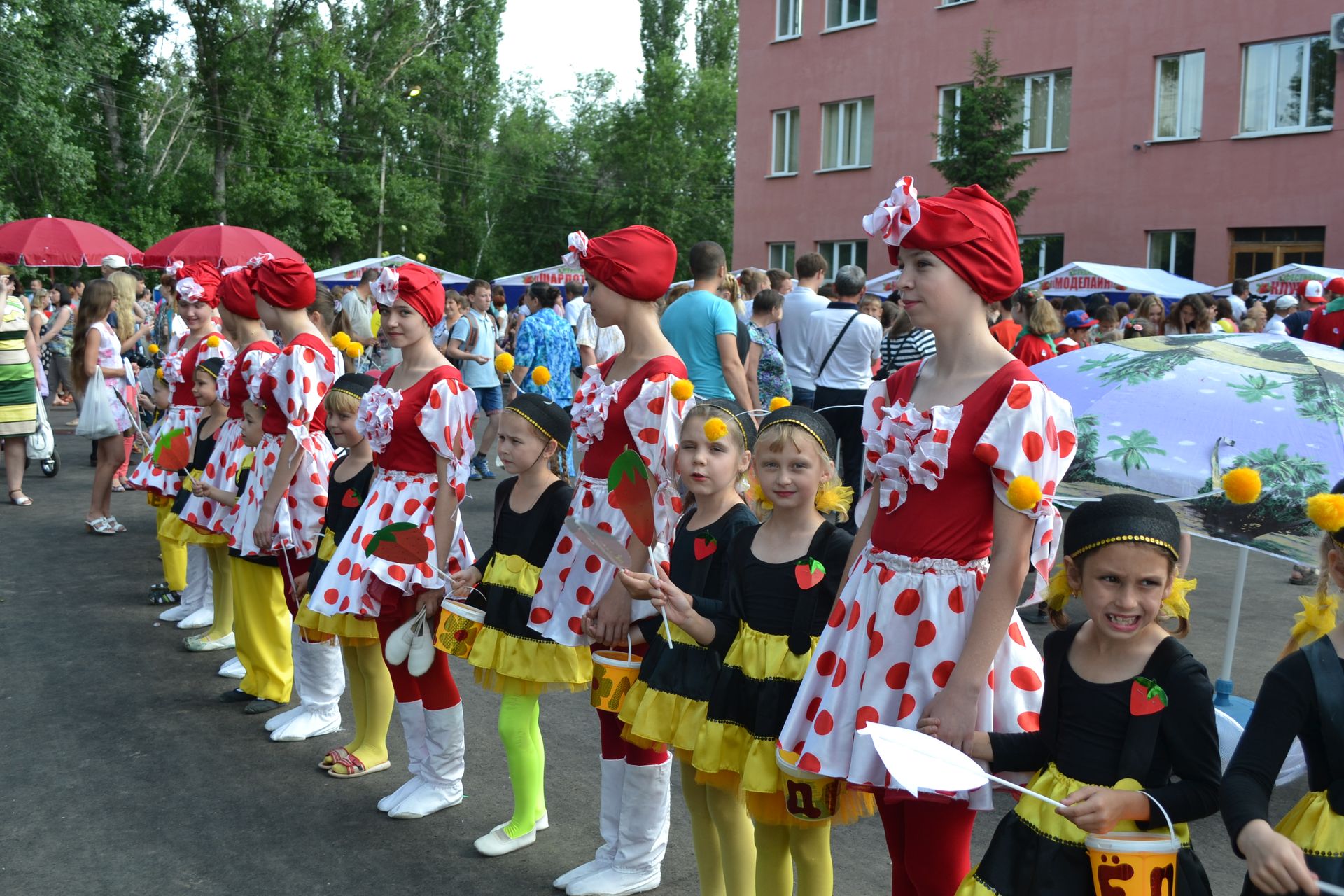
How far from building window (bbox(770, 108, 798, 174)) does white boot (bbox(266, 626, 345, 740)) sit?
2510 cm

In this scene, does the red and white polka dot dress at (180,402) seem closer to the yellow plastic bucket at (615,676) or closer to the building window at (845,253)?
the yellow plastic bucket at (615,676)

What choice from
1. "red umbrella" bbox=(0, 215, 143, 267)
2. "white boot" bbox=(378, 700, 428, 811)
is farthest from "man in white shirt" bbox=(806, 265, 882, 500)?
"red umbrella" bbox=(0, 215, 143, 267)

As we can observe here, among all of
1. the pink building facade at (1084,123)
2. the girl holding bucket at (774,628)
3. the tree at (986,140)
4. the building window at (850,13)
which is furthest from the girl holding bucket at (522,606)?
the building window at (850,13)

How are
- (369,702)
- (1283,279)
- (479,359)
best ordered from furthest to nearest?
1. (1283,279)
2. (479,359)
3. (369,702)

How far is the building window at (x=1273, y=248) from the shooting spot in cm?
2039

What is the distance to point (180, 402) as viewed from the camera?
7.32 m

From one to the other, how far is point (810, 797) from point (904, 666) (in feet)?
1.58

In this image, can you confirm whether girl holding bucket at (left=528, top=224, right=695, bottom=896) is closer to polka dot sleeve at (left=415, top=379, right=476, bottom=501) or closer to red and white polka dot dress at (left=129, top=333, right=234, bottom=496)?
polka dot sleeve at (left=415, top=379, right=476, bottom=501)

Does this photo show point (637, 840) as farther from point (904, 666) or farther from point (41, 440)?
point (41, 440)

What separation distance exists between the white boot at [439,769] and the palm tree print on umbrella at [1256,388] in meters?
2.98

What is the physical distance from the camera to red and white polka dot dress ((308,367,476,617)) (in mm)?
4582

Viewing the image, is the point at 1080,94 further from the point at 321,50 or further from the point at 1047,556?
the point at 321,50

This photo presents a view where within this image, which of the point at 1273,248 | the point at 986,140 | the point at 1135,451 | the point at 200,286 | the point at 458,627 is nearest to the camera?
the point at 1135,451

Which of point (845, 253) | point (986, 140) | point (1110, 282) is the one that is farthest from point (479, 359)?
point (845, 253)
